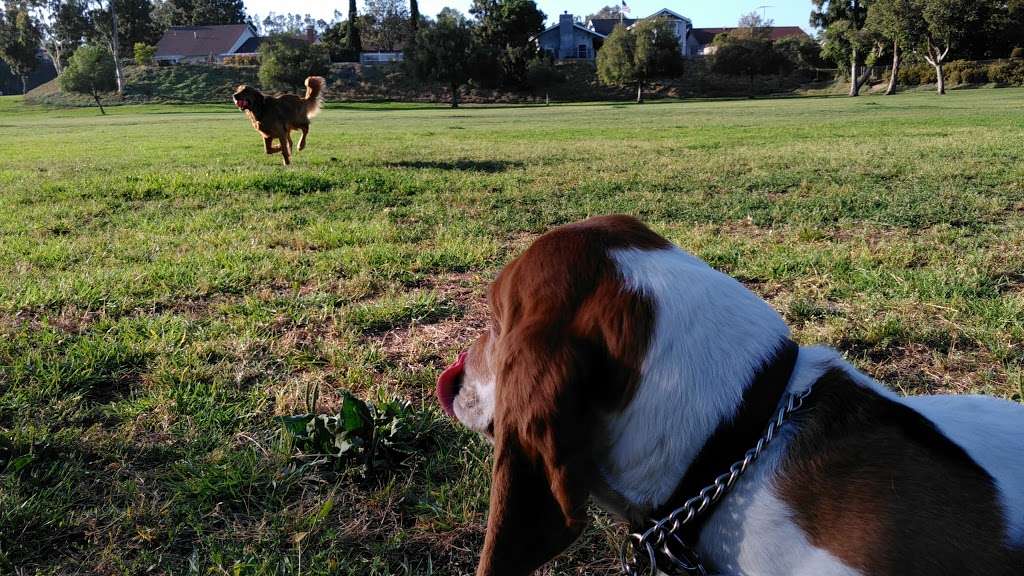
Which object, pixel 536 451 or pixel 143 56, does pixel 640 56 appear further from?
pixel 536 451

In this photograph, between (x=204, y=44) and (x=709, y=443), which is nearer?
(x=709, y=443)

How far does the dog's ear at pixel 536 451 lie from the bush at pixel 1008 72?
257ft

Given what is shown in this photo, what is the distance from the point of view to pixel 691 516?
1.65 m

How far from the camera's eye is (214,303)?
5242 mm

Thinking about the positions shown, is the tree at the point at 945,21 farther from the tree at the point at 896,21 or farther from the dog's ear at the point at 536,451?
the dog's ear at the point at 536,451

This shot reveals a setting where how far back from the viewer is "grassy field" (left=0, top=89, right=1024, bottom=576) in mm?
2770

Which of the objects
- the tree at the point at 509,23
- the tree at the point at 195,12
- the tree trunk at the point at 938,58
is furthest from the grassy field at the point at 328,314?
the tree at the point at 195,12

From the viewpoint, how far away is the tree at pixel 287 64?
62.9 metres

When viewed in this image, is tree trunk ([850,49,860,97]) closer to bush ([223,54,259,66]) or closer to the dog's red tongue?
bush ([223,54,259,66])

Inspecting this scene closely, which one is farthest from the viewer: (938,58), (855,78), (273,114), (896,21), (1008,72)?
(855,78)

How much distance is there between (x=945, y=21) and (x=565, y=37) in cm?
5553

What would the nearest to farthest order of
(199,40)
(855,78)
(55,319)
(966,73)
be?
(55,319) < (966,73) < (855,78) < (199,40)

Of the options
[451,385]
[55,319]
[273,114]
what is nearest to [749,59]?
[273,114]

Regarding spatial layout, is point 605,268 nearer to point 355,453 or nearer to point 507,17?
point 355,453
